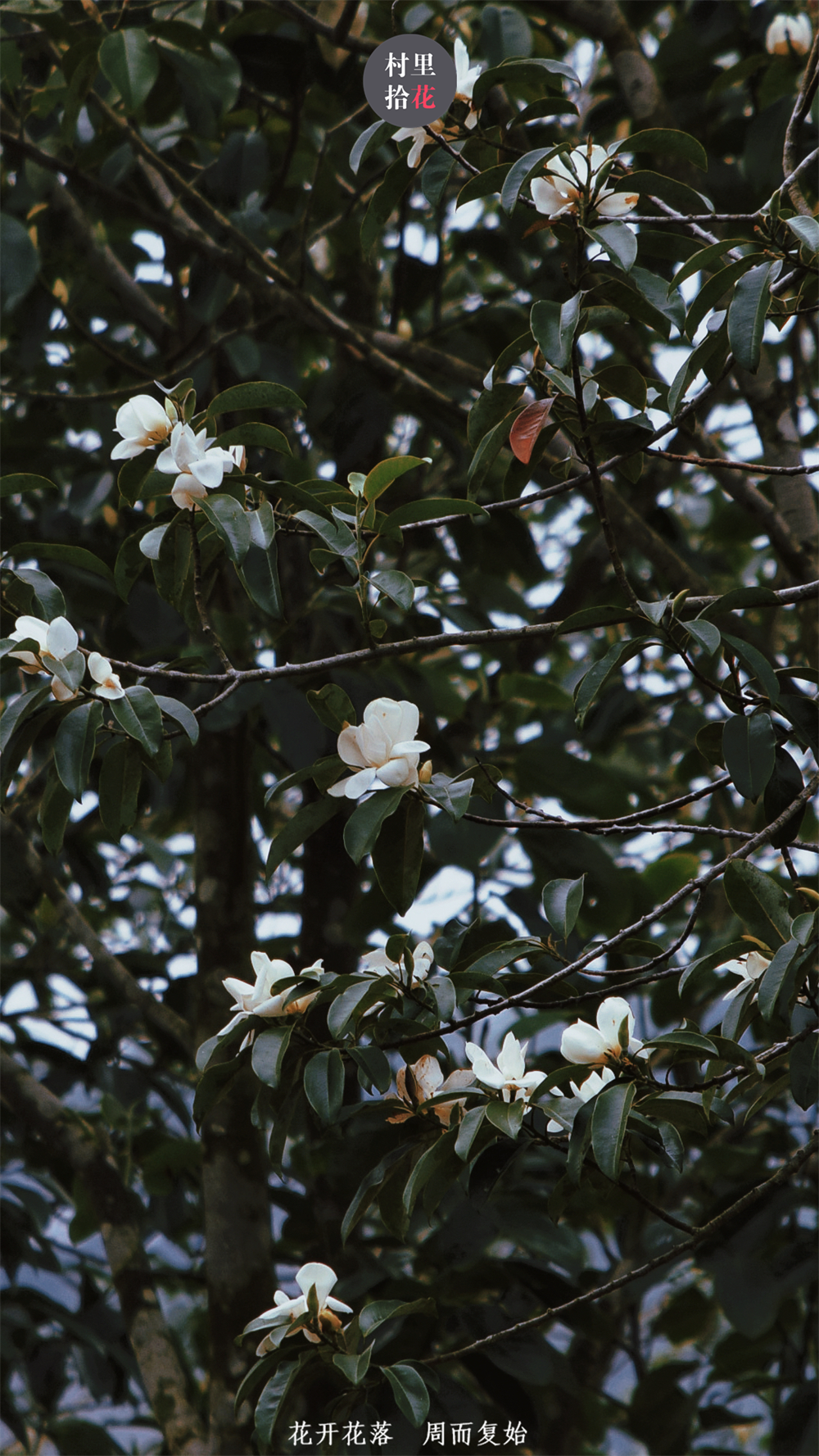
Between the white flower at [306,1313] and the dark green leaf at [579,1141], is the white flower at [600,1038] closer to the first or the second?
the dark green leaf at [579,1141]

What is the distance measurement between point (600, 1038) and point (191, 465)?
1.44 ft

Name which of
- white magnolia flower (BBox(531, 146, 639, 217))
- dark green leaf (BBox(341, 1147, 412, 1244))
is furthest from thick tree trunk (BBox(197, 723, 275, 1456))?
white magnolia flower (BBox(531, 146, 639, 217))

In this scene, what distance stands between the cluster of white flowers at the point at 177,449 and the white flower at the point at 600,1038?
40 centimetres

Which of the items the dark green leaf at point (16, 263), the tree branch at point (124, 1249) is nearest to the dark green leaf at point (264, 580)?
the dark green leaf at point (16, 263)

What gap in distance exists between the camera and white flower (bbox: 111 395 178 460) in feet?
2.62

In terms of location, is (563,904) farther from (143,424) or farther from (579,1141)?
(143,424)

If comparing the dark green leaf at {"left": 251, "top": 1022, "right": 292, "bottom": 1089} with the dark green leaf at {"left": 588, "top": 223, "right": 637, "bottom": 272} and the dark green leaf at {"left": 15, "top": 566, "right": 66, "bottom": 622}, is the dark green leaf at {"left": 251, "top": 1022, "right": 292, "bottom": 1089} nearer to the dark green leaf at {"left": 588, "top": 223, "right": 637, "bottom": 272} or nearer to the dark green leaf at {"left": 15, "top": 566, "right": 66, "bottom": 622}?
the dark green leaf at {"left": 15, "top": 566, "right": 66, "bottom": 622}

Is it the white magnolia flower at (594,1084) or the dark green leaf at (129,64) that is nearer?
the white magnolia flower at (594,1084)

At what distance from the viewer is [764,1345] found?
158cm

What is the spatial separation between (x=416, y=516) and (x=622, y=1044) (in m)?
0.37

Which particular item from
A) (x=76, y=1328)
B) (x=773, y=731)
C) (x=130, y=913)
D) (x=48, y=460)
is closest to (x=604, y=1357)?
(x=76, y=1328)

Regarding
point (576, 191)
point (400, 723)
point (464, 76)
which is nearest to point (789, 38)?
point (464, 76)

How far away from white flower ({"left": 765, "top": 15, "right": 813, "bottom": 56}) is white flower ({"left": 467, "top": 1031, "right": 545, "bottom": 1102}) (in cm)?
114

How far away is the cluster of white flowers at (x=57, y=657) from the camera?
0.74m
